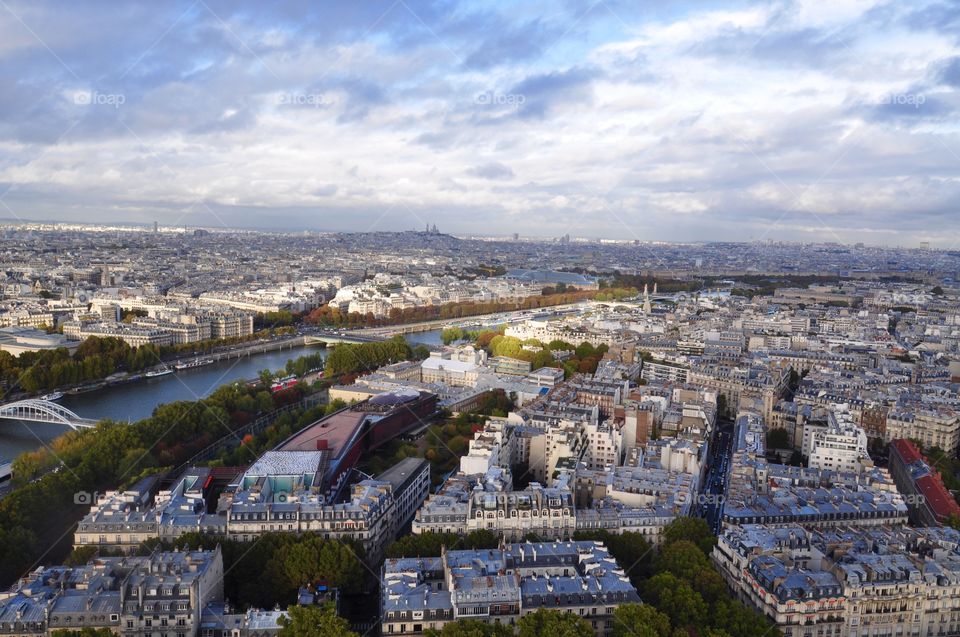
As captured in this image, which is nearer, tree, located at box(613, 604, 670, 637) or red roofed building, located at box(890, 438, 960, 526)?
tree, located at box(613, 604, 670, 637)

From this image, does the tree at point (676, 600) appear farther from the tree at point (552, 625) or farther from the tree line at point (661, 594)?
the tree at point (552, 625)

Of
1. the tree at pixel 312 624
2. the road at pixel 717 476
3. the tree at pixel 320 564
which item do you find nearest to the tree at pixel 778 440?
the road at pixel 717 476

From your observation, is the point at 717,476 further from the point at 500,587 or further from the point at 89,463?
the point at 89,463

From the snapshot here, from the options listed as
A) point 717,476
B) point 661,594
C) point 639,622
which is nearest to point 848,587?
point 661,594

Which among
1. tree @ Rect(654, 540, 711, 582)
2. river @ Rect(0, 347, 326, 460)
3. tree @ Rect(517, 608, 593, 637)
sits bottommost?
river @ Rect(0, 347, 326, 460)

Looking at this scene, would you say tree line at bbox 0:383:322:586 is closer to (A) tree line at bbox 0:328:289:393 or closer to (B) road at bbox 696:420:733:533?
(A) tree line at bbox 0:328:289:393

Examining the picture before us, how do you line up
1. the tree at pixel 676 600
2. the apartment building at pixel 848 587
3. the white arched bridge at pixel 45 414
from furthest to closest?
the white arched bridge at pixel 45 414
the apartment building at pixel 848 587
the tree at pixel 676 600

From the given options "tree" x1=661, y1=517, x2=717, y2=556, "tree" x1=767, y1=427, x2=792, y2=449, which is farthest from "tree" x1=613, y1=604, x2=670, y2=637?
"tree" x1=767, y1=427, x2=792, y2=449
